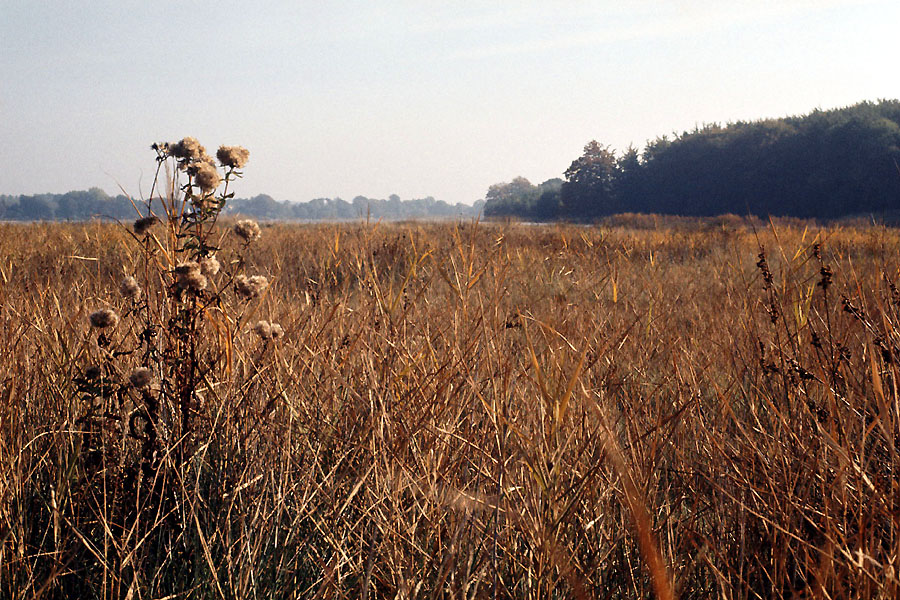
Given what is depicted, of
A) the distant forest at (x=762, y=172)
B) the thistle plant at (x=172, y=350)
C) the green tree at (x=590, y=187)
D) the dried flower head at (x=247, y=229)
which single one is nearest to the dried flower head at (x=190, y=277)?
the thistle plant at (x=172, y=350)

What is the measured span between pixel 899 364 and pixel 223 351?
6.43ft

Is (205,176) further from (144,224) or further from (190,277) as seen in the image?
(190,277)

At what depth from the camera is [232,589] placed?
127cm

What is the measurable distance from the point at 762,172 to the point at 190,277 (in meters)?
39.1

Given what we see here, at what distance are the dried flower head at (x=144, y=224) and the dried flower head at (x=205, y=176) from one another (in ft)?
0.50

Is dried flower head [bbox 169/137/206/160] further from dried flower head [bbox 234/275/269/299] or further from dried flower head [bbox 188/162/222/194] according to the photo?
dried flower head [bbox 234/275/269/299]

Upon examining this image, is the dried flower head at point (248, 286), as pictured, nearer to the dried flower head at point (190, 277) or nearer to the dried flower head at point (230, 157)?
the dried flower head at point (190, 277)

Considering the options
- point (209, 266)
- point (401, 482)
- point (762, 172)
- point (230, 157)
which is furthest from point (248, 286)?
point (762, 172)

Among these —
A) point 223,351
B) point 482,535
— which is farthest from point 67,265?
point 482,535

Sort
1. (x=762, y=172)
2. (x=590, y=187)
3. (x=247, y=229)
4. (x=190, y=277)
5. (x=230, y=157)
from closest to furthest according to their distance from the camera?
(x=190, y=277), (x=247, y=229), (x=230, y=157), (x=762, y=172), (x=590, y=187)

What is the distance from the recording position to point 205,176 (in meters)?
1.55

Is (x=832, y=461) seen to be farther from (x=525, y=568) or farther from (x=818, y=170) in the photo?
(x=818, y=170)

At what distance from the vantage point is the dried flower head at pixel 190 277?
1377mm

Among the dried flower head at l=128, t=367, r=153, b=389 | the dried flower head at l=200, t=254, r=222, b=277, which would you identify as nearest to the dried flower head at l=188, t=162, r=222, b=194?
the dried flower head at l=200, t=254, r=222, b=277
